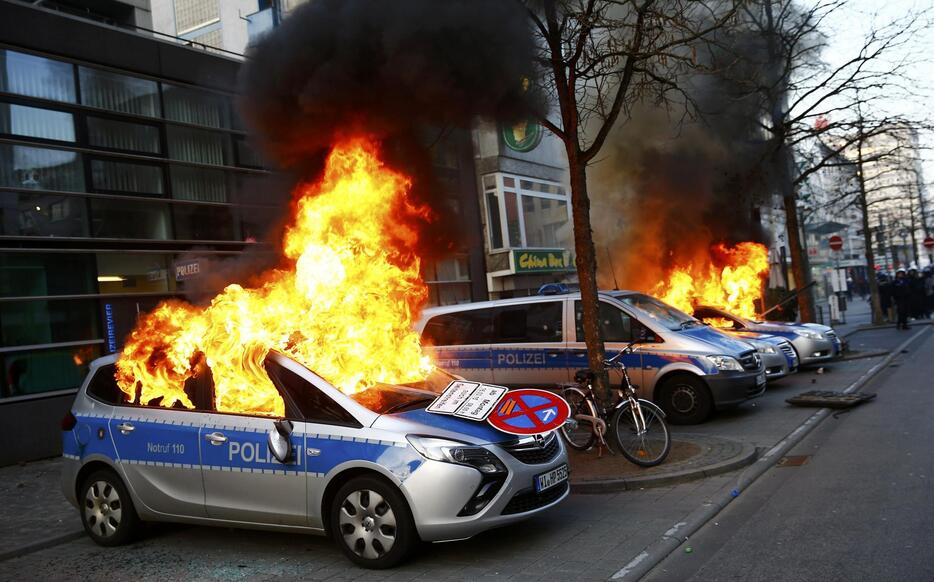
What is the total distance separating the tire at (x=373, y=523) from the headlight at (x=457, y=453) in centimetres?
34

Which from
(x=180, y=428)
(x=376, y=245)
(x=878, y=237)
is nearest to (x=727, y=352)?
(x=376, y=245)

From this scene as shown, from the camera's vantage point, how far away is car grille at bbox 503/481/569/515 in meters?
5.20

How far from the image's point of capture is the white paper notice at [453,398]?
551 centimetres

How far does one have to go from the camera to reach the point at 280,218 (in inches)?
345

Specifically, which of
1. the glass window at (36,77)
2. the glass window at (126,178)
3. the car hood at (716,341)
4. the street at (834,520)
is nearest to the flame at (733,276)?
the car hood at (716,341)

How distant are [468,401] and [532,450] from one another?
579mm

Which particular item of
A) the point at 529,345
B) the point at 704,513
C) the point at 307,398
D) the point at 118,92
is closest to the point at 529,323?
the point at 529,345

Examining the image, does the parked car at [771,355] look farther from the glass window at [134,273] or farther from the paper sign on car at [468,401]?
the glass window at [134,273]

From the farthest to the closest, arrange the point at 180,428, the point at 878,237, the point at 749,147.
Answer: the point at 878,237
the point at 749,147
the point at 180,428

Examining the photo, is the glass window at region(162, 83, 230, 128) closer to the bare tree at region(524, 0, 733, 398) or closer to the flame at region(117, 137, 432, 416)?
the flame at region(117, 137, 432, 416)

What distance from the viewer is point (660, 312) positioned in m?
11.0

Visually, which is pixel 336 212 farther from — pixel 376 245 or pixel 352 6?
pixel 352 6

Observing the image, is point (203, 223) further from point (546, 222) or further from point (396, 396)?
point (546, 222)

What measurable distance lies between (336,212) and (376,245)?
1.74 feet
